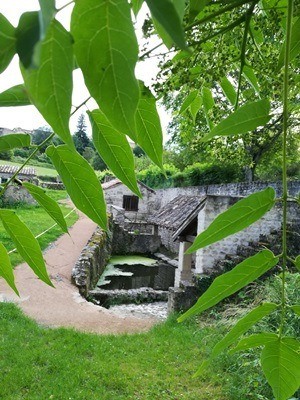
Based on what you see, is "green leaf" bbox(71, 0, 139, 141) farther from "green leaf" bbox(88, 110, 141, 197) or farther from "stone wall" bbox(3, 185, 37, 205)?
"stone wall" bbox(3, 185, 37, 205)

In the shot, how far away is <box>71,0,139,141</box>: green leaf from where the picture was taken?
0.36 meters

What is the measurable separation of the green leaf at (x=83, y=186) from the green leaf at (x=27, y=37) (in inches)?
→ 13.7

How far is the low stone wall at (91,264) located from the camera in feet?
37.1

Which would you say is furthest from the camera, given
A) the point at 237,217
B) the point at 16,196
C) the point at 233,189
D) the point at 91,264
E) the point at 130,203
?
the point at 130,203

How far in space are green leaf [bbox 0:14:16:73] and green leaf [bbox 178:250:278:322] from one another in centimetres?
48

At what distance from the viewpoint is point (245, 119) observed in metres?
0.62

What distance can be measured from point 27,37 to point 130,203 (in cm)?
2464

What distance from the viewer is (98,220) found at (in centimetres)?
65

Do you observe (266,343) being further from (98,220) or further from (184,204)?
(184,204)

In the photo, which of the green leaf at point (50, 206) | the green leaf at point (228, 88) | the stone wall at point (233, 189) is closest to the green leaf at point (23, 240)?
the green leaf at point (50, 206)

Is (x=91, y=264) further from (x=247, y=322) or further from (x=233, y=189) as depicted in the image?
(x=247, y=322)

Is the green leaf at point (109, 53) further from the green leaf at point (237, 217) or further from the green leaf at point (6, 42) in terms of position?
the green leaf at point (237, 217)

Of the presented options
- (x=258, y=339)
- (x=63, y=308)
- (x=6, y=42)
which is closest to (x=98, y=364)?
(x=63, y=308)

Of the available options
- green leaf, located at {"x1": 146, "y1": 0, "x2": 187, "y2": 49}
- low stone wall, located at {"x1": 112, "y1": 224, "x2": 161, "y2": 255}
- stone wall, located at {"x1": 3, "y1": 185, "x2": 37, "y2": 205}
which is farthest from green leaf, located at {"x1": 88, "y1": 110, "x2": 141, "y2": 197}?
stone wall, located at {"x1": 3, "y1": 185, "x2": 37, "y2": 205}
